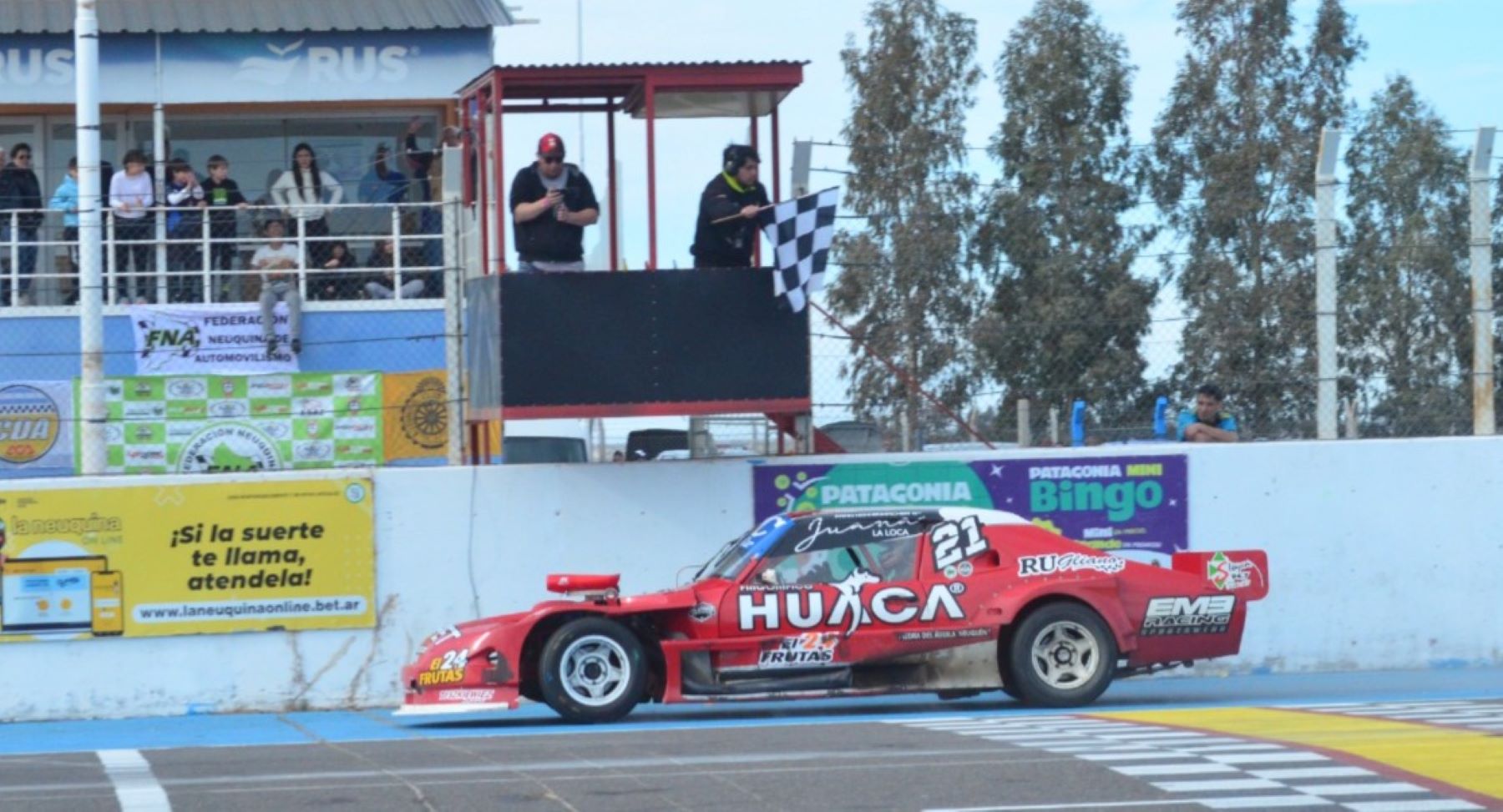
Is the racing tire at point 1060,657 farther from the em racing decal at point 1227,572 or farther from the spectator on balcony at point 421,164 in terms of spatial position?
the spectator on balcony at point 421,164

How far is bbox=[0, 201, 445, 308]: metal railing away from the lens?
16594 millimetres

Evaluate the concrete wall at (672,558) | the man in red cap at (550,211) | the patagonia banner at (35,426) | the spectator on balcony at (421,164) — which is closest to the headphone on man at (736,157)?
the man in red cap at (550,211)

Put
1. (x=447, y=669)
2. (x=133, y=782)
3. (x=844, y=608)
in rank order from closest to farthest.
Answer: (x=133, y=782), (x=447, y=669), (x=844, y=608)

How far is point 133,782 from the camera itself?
30.7 ft

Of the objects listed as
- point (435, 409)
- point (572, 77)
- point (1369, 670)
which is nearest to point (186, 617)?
point (435, 409)

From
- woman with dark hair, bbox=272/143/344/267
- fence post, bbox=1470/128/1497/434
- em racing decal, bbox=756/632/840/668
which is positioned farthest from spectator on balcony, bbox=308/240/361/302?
fence post, bbox=1470/128/1497/434

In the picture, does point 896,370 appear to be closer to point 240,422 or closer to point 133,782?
point 240,422

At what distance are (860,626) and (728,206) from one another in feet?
10.8

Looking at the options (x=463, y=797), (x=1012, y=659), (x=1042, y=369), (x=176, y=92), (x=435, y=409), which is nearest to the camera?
(x=463, y=797)

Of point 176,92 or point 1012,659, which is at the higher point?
point 176,92

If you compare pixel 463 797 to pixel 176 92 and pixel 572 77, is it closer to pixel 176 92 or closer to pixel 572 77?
pixel 572 77

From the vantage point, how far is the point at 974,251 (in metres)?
14.2

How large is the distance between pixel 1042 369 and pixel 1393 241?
2.87 m

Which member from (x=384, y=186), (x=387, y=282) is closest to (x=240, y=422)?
(x=387, y=282)
